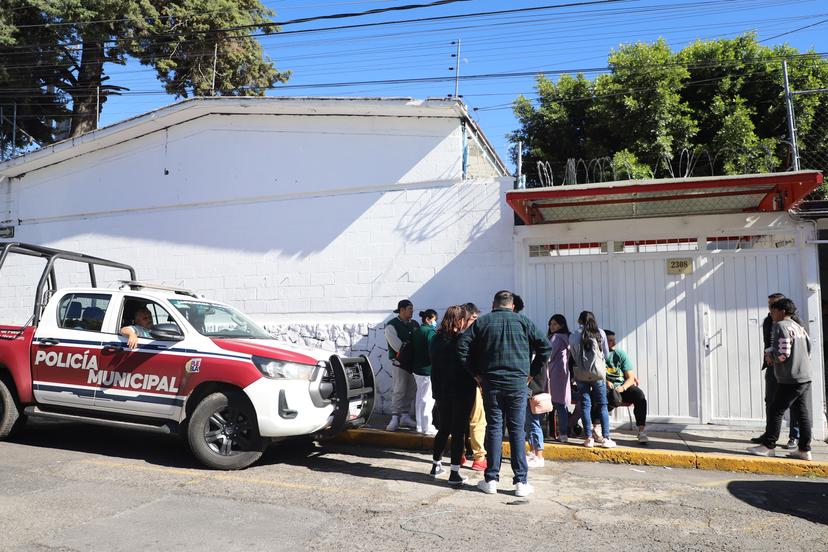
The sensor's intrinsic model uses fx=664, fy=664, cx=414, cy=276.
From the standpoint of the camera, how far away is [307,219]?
11.1 m

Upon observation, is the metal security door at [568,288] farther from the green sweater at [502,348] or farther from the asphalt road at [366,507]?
the green sweater at [502,348]

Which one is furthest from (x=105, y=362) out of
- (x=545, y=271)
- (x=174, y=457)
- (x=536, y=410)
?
(x=545, y=271)

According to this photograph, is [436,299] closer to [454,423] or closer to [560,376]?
[560,376]

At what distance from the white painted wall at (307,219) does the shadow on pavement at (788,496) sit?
4.28m

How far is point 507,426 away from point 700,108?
15591 millimetres

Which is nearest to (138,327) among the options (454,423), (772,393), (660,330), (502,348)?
(454,423)

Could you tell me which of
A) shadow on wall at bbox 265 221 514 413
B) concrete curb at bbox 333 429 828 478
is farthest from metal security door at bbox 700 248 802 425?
shadow on wall at bbox 265 221 514 413

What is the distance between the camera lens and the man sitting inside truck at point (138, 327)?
7.20m

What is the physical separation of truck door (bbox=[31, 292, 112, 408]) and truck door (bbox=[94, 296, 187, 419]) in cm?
15

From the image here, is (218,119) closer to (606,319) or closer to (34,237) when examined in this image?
(34,237)

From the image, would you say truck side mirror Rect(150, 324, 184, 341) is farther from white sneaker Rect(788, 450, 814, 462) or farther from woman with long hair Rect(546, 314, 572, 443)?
white sneaker Rect(788, 450, 814, 462)

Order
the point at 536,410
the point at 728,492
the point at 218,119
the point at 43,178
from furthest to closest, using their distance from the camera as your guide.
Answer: the point at 43,178
the point at 218,119
the point at 536,410
the point at 728,492

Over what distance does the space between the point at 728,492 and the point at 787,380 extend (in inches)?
71.8

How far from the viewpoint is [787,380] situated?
742 centimetres
